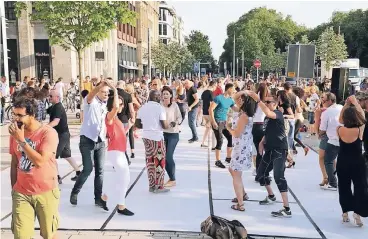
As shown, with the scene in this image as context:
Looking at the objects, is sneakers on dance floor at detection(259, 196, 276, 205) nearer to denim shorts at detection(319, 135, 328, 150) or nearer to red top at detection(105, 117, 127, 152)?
denim shorts at detection(319, 135, 328, 150)

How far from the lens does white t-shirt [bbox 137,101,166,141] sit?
6.94 metres

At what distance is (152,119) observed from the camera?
22.7 ft

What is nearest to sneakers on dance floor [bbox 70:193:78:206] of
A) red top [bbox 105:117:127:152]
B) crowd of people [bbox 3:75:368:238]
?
crowd of people [bbox 3:75:368:238]

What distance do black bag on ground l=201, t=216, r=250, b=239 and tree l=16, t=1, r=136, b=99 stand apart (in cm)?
1174

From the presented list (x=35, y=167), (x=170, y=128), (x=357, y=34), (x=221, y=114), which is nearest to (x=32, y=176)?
(x=35, y=167)

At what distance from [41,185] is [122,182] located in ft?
7.13

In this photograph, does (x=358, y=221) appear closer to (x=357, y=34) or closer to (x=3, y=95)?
(x=3, y=95)

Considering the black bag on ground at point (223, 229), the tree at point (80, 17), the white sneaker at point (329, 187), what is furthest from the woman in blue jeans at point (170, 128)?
the tree at point (80, 17)

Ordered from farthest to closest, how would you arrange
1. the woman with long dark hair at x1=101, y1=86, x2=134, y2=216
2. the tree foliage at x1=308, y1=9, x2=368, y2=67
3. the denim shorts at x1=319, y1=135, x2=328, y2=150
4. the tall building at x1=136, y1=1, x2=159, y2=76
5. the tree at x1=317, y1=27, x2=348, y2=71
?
1. the tree foliage at x1=308, y1=9, x2=368, y2=67
2. the tall building at x1=136, y1=1, x2=159, y2=76
3. the tree at x1=317, y1=27, x2=348, y2=71
4. the denim shorts at x1=319, y1=135, x2=328, y2=150
5. the woman with long dark hair at x1=101, y1=86, x2=134, y2=216

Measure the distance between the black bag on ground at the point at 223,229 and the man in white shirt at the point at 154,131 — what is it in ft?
7.10

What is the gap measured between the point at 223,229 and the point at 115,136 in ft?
6.86

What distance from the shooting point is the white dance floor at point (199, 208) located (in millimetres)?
5562

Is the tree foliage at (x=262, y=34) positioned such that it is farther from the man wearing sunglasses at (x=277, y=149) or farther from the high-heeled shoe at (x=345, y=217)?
the high-heeled shoe at (x=345, y=217)

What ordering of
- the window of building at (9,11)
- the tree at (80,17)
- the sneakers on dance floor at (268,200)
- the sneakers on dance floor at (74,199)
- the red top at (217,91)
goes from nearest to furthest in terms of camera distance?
the sneakers on dance floor at (74,199), the sneakers on dance floor at (268,200), the red top at (217,91), the tree at (80,17), the window of building at (9,11)
